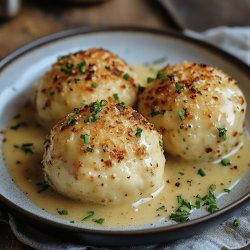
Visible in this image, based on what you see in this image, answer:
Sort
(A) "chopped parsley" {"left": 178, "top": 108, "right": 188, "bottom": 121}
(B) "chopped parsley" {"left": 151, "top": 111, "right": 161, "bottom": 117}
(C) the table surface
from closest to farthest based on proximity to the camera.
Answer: (A) "chopped parsley" {"left": 178, "top": 108, "right": 188, "bottom": 121}
(B) "chopped parsley" {"left": 151, "top": 111, "right": 161, "bottom": 117}
(C) the table surface

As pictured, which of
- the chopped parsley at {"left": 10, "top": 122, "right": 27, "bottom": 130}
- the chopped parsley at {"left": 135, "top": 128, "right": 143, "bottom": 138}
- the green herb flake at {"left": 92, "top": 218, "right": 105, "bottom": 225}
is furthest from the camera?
the chopped parsley at {"left": 10, "top": 122, "right": 27, "bottom": 130}

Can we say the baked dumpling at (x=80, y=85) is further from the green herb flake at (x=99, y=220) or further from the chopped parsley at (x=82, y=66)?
the green herb flake at (x=99, y=220)

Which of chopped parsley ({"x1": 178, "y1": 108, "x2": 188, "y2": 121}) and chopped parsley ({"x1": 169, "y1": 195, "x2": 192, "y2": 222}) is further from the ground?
chopped parsley ({"x1": 178, "y1": 108, "x2": 188, "y2": 121})

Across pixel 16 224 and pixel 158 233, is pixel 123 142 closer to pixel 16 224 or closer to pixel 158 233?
pixel 158 233

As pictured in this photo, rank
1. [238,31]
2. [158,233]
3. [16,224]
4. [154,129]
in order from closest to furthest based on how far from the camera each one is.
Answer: [158,233], [16,224], [154,129], [238,31]

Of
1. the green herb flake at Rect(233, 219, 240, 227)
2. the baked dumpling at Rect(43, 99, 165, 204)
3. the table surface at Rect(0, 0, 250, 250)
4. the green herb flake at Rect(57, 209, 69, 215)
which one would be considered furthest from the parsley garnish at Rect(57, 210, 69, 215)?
the table surface at Rect(0, 0, 250, 250)

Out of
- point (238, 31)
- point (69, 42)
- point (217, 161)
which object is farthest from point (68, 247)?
point (238, 31)

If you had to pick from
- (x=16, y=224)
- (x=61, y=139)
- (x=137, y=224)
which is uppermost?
(x=61, y=139)

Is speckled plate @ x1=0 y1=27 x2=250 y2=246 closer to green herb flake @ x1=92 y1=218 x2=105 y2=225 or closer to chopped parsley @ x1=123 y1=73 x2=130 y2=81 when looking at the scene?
green herb flake @ x1=92 y1=218 x2=105 y2=225
